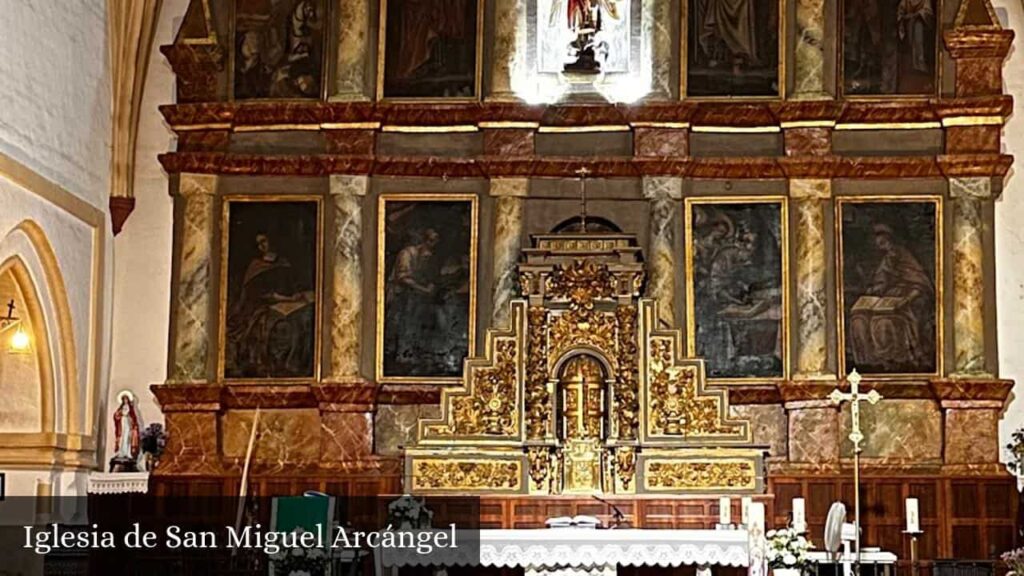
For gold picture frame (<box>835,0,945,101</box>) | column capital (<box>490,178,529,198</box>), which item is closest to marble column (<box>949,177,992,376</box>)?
gold picture frame (<box>835,0,945,101</box>)

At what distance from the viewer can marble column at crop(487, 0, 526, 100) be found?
2203 centimetres

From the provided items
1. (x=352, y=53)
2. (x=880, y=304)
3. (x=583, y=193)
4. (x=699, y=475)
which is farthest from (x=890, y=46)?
(x=352, y=53)

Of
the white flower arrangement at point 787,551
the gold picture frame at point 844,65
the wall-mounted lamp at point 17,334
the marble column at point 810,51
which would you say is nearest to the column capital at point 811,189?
the marble column at point 810,51

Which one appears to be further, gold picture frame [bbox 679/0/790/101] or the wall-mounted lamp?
gold picture frame [bbox 679/0/790/101]

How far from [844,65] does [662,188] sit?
2.91 metres

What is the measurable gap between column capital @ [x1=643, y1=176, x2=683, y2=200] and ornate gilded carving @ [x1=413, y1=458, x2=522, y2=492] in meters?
4.08

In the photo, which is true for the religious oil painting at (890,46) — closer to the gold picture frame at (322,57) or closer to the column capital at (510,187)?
the column capital at (510,187)

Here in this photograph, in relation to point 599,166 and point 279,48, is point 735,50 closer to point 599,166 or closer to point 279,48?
point 599,166

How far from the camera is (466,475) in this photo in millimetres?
19969

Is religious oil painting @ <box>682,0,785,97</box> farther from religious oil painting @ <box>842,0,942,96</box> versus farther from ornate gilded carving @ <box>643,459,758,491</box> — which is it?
ornate gilded carving @ <box>643,459,758,491</box>

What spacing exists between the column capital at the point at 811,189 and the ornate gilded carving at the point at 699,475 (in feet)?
12.4

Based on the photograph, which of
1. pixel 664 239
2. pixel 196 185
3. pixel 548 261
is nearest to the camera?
pixel 548 261

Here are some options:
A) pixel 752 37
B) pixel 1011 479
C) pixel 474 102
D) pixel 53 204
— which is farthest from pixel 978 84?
pixel 53 204

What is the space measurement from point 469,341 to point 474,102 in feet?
10.3
